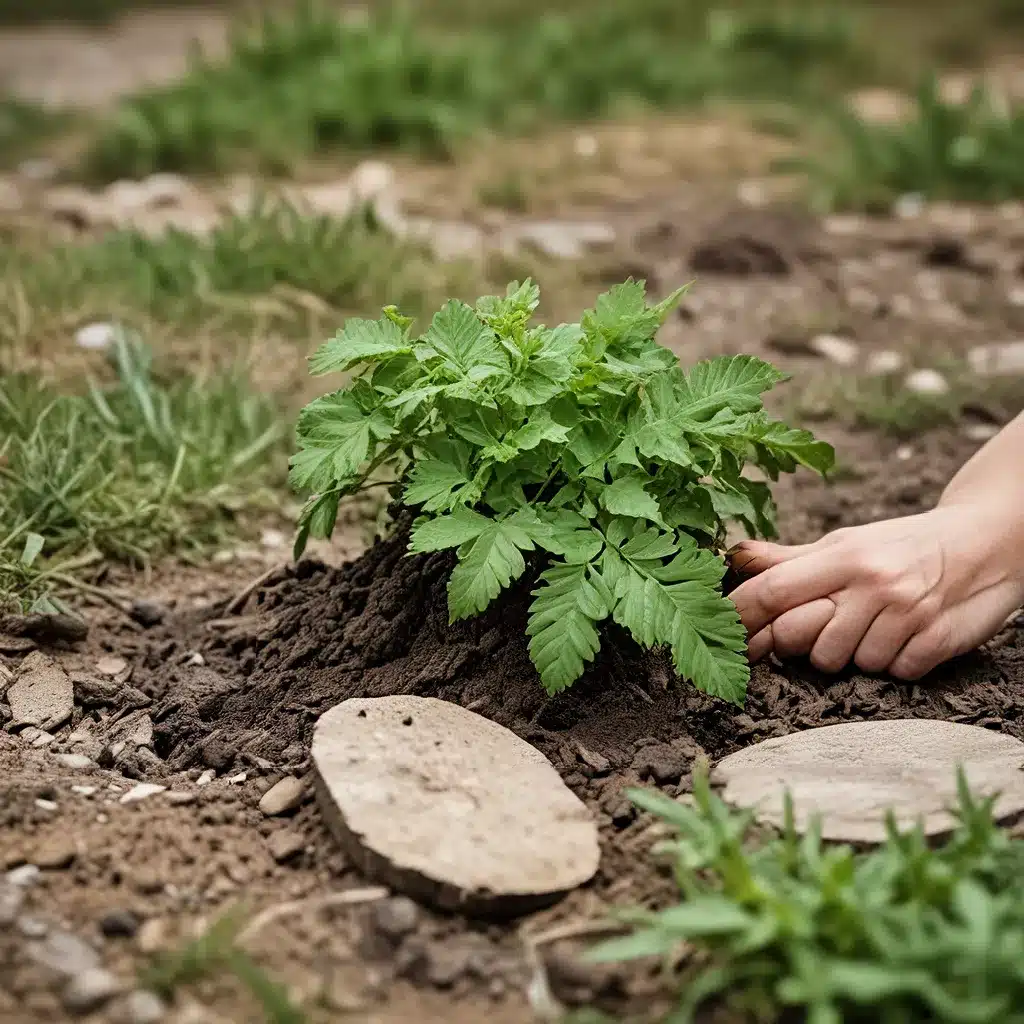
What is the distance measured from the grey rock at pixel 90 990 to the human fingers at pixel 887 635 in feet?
4.64

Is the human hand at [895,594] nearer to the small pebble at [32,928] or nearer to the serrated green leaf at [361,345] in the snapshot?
the serrated green leaf at [361,345]

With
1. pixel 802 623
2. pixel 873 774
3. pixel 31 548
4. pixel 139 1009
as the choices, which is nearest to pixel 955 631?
pixel 802 623

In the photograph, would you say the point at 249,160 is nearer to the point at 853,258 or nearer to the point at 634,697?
the point at 853,258

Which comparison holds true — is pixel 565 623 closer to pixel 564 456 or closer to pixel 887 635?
pixel 564 456

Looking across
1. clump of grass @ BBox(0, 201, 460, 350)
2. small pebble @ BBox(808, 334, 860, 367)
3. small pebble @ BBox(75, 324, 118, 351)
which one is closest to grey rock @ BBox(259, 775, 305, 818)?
small pebble @ BBox(75, 324, 118, 351)

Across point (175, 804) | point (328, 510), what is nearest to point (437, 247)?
point (328, 510)

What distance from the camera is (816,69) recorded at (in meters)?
7.54

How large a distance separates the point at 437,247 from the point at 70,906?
133 inches

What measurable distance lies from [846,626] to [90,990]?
1.42 metres

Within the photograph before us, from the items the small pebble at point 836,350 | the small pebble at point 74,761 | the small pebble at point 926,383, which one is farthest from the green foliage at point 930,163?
the small pebble at point 74,761

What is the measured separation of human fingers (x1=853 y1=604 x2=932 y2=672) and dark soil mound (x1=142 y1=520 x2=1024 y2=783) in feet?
0.12

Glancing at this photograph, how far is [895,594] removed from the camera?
255 cm

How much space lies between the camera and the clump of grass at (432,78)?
5.90 meters

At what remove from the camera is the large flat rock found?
200 cm
